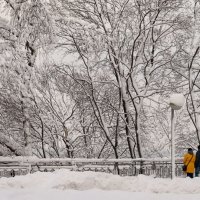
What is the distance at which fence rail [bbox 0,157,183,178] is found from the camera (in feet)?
63.0

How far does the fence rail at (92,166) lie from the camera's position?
1919 centimetres

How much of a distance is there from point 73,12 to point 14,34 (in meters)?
3.74

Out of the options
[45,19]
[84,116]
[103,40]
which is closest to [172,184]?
[45,19]

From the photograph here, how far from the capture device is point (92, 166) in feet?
65.1

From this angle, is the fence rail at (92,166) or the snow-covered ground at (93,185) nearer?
the snow-covered ground at (93,185)

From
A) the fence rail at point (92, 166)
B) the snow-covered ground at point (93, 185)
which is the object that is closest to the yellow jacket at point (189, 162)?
the fence rail at point (92, 166)

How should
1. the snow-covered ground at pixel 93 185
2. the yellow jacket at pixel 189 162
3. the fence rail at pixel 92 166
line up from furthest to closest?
the fence rail at pixel 92 166 < the yellow jacket at pixel 189 162 < the snow-covered ground at pixel 93 185

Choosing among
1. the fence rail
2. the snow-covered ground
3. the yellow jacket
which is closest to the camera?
the snow-covered ground

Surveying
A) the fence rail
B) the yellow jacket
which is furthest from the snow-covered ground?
the fence rail

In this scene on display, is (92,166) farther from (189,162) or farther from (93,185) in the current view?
(93,185)

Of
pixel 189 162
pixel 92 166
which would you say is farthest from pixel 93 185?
pixel 92 166

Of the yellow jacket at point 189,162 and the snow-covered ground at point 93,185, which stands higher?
the yellow jacket at point 189,162

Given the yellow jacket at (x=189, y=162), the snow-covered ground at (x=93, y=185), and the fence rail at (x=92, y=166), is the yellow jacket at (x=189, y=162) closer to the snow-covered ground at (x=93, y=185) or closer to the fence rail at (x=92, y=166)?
the fence rail at (x=92, y=166)

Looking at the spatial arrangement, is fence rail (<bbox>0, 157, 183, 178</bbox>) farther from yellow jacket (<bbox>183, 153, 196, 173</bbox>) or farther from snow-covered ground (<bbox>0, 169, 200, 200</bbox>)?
snow-covered ground (<bbox>0, 169, 200, 200</bbox>)
